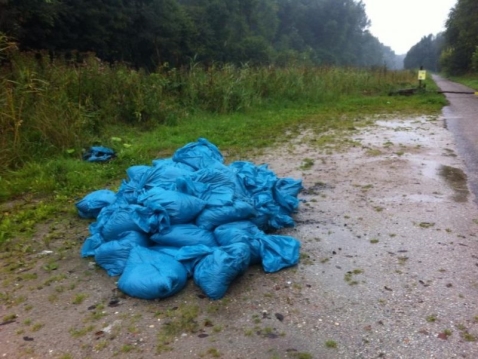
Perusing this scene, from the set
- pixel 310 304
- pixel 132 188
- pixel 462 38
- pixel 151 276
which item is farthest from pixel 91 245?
pixel 462 38

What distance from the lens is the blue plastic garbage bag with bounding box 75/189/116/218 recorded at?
432 centimetres

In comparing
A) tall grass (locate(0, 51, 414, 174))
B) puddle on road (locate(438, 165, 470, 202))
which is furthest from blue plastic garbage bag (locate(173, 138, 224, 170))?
puddle on road (locate(438, 165, 470, 202))

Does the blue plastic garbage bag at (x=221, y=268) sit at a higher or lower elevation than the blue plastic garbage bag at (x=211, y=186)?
lower

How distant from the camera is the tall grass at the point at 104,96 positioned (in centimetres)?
636

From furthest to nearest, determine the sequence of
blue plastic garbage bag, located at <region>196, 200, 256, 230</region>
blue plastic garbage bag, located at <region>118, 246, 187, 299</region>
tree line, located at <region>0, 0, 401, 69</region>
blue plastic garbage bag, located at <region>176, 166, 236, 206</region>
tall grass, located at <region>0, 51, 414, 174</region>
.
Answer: tree line, located at <region>0, 0, 401, 69</region>, tall grass, located at <region>0, 51, 414, 174</region>, blue plastic garbage bag, located at <region>176, 166, 236, 206</region>, blue plastic garbage bag, located at <region>196, 200, 256, 230</region>, blue plastic garbage bag, located at <region>118, 246, 187, 299</region>

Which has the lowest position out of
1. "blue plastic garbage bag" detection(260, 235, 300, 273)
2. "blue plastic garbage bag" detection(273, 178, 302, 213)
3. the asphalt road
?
the asphalt road

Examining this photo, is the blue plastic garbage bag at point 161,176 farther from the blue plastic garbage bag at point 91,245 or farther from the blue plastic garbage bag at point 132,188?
the blue plastic garbage bag at point 91,245

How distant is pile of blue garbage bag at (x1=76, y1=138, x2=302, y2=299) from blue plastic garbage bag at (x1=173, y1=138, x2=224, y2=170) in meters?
0.31

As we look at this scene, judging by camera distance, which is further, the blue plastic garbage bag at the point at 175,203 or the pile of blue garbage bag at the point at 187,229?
the blue plastic garbage bag at the point at 175,203

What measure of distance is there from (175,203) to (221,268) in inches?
32.0

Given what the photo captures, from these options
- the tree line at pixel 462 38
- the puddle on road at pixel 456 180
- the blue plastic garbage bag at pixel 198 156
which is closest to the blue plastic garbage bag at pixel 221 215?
the blue plastic garbage bag at pixel 198 156

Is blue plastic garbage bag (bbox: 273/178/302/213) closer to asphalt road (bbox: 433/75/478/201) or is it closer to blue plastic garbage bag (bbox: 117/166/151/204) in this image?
blue plastic garbage bag (bbox: 117/166/151/204)

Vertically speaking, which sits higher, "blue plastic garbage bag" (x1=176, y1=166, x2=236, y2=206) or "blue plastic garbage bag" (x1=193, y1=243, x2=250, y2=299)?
"blue plastic garbage bag" (x1=176, y1=166, x2=236, y2=206)

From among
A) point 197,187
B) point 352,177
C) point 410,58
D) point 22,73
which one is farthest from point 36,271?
point 410,58
